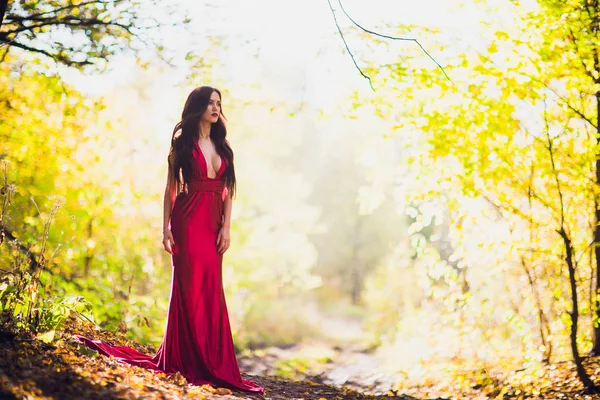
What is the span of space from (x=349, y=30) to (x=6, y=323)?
395 cm

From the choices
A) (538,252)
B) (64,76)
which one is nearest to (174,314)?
(64,76)

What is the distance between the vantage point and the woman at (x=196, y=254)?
4562mm

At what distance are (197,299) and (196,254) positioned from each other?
35 centimetres

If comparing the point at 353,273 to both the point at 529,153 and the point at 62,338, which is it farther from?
the point at 62,338

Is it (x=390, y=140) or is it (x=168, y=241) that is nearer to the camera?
(x=168, y=241)

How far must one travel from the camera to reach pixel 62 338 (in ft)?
13.9

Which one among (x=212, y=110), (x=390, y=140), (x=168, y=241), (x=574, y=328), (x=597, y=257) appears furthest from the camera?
(x=390, y=140)

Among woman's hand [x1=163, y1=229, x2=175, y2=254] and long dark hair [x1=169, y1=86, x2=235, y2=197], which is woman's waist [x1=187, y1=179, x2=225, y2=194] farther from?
woman's hand [x1=163, y1=229, x2=175, y2=254]

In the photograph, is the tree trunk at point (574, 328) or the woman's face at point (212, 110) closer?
the woman's face at point (212, 110)

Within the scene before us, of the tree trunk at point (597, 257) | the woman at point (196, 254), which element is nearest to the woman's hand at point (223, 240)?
the woman at point (196, 254)

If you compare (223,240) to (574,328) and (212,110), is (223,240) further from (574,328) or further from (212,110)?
(574,328)

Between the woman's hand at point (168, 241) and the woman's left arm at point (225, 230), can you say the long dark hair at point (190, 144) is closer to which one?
the woman's left arm at point (225, 230)

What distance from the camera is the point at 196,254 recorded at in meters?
4.62

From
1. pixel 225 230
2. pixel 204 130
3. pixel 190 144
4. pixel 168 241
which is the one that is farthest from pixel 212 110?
pixel 168 241
